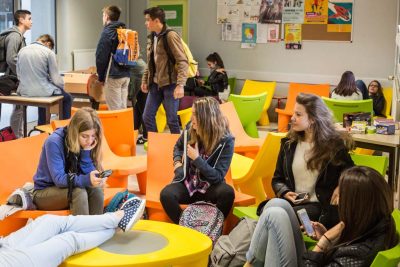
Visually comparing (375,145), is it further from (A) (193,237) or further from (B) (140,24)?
(B) (140,24)

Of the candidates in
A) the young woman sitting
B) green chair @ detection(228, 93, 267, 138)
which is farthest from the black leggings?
the young woman sitting

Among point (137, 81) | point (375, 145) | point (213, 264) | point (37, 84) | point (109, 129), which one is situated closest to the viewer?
point (213, 264)

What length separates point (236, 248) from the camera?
3.96 m

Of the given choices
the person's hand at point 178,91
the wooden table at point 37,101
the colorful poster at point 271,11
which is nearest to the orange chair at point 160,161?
the person's hand at point 178,91

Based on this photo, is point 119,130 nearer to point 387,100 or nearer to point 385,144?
Answer: point 385,144

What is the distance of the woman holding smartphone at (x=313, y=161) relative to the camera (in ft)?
13.3

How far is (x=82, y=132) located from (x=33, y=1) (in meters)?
6.31

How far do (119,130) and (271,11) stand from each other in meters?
5.21

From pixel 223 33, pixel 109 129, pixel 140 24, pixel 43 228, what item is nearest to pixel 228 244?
pixel 43 228

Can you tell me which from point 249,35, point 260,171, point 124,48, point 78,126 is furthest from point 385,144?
point 249,35

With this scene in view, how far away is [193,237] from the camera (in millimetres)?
3742

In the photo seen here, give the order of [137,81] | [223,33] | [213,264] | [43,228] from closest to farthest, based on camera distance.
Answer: [43,228] < [213,264] < [137,81] < [223,33]

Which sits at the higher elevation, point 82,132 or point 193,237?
point 82,132

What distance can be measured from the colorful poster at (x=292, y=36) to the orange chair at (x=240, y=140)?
4167mm
